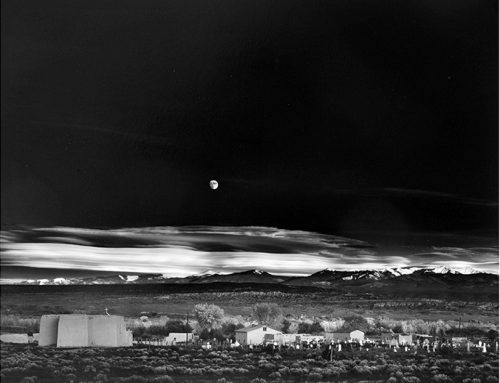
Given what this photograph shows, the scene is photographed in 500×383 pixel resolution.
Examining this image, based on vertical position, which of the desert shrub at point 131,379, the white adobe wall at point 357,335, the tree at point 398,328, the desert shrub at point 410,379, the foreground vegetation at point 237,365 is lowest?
the desert shrub at point 131,379

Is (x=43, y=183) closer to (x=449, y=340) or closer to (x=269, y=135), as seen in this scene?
(x=269, y=135)

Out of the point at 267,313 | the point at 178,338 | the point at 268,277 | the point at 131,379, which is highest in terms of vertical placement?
the point at 268,277

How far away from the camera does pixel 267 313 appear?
4.65m

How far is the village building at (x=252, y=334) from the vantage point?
4.62 meters

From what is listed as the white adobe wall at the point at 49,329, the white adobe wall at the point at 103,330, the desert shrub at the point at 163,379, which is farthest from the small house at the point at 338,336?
the white adobe wall at the point at 49,329

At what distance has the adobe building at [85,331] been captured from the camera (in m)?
4.60

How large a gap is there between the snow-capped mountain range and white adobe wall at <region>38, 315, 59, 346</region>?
0.19m

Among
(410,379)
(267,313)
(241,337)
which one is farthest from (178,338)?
(410,379)

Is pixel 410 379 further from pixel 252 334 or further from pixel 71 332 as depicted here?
pixel 71 332

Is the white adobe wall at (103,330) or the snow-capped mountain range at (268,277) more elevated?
the snow-capped mountain range at (268,277)

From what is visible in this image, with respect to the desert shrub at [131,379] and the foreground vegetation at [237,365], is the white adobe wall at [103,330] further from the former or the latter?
the desert shrub at [131,379]

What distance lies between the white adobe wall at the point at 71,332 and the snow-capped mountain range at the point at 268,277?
0.19 metres

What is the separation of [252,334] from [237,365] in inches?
7.1

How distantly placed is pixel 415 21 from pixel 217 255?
1658 millimetres
